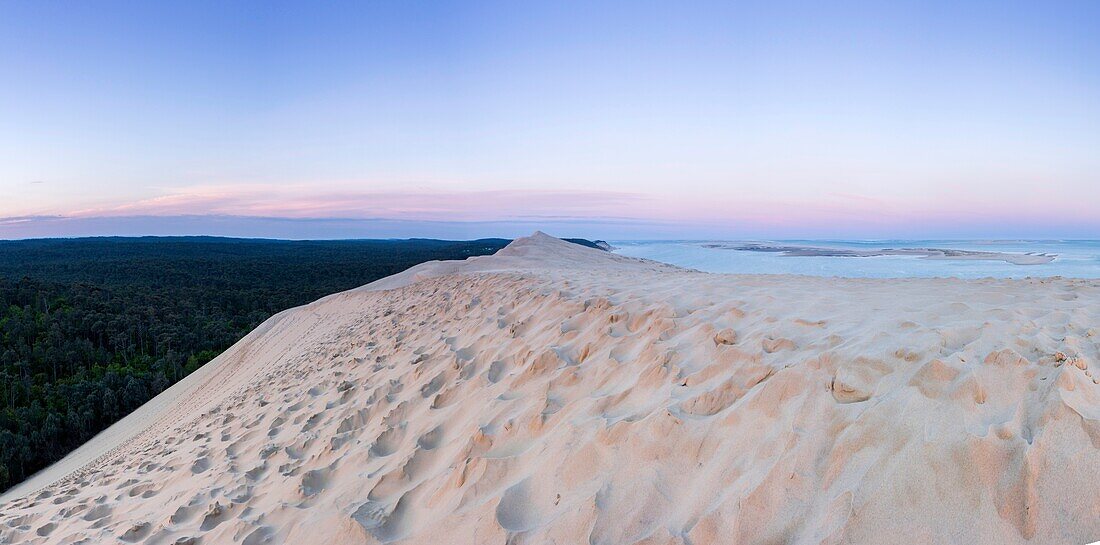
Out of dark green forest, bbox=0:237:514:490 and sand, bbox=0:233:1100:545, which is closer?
sand, bbox=0:233:1100:545

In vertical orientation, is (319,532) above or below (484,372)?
below

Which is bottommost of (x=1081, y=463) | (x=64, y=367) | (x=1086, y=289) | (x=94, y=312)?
(x=64, y=367)

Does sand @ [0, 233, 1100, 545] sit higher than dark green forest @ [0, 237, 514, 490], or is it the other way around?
→ sand @ [0, 233, 1100, 545]

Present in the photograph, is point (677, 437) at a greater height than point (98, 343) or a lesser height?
greater

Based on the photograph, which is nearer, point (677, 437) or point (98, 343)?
point (677, 437)

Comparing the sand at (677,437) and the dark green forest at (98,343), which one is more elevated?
the sand at (677,437)

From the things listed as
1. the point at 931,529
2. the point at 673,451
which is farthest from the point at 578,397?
the point at 931,529

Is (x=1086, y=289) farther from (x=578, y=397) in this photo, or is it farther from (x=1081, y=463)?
(x=578, y=397)

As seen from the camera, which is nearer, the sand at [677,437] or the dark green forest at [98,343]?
the sand at [677,437]
